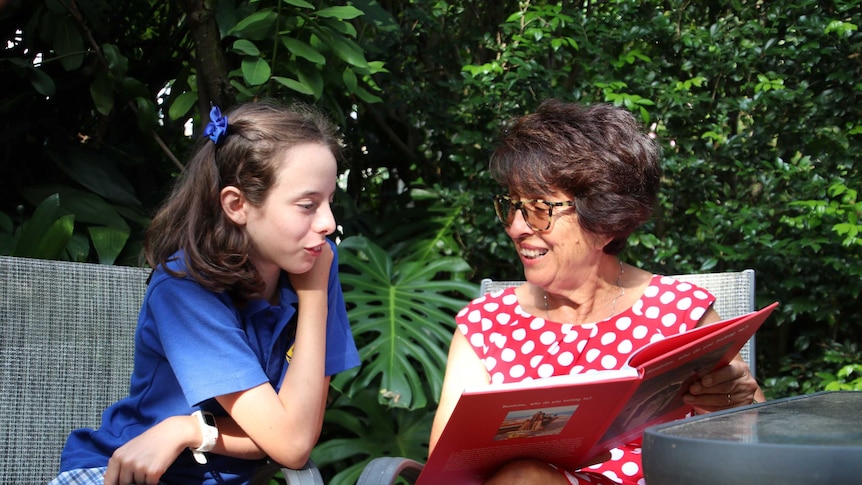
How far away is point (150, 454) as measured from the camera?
165 centimetres

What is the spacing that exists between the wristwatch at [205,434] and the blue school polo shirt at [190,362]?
0.03 metres

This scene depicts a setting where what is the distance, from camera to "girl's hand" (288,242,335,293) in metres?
1.92

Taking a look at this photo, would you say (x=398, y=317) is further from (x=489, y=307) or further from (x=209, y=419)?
(x=209, y=419)

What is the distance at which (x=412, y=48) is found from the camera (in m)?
4.02

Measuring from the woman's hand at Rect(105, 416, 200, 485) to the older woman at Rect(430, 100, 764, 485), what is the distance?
1.85 ft

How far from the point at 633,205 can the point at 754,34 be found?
6.23 ft

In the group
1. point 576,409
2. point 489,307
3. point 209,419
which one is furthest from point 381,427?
point 576,409

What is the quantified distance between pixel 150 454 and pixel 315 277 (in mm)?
495

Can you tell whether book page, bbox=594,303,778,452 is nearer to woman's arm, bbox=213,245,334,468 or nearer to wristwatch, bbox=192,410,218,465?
woman's arm, bbox=213,245,334,468

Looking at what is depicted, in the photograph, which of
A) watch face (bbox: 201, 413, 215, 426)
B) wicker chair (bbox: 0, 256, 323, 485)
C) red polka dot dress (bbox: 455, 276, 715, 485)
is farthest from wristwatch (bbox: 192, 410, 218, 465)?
red polka dot dress (bbox: 455, 276, 715, 485)

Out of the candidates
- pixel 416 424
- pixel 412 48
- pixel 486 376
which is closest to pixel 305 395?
pixel 486 376

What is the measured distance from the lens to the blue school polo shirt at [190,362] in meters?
1.72

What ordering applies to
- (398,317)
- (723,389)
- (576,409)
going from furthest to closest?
(398,317)
(723,389)
(576,409)

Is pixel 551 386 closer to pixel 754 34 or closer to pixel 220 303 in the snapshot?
pixel 220 303
